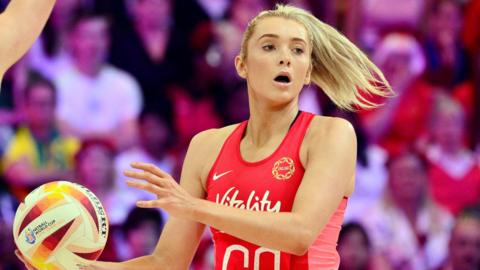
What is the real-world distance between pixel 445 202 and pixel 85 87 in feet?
10.3

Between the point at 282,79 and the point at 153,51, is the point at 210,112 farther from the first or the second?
the point at 282,79

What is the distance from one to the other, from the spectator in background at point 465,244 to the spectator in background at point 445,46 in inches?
46.2

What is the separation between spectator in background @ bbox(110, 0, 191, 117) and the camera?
22.8 feet

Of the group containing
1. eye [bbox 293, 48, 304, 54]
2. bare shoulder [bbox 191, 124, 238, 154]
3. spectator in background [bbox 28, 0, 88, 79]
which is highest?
spectator in background [bbox 28, 0, 88, 79]

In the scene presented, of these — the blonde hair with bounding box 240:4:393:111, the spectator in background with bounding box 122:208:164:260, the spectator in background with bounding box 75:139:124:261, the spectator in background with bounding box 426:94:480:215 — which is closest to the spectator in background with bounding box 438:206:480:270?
the spectator in background with bounding box 426:94:480:215

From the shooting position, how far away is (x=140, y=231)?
6672 mm

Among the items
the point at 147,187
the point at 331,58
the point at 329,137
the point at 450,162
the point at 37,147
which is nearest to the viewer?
the point at 147,187

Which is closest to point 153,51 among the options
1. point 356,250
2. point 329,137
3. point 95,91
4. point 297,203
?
point 95,91

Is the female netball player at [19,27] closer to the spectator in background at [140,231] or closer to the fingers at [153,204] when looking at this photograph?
the fingers at [153,204]

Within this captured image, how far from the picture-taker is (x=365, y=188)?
7.15m

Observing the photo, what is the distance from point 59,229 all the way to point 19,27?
91 centimetres

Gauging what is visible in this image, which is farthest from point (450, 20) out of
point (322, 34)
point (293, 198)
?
point (293, 198)

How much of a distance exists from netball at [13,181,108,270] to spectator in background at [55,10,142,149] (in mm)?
3352

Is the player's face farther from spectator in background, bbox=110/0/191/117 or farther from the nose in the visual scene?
spectator in background, bbox=110/0/191/117
